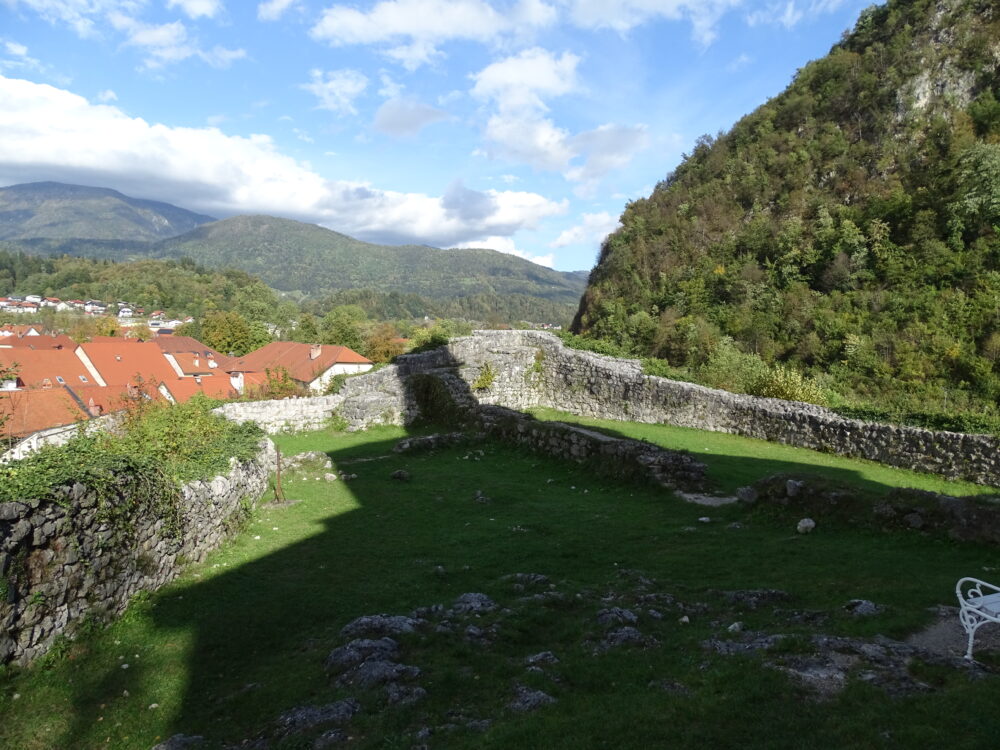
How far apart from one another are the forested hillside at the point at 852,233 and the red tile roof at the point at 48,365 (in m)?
42.8

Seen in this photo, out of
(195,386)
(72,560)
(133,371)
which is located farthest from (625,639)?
(133,371)

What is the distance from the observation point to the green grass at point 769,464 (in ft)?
47.0

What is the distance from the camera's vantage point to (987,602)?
5.17 meters

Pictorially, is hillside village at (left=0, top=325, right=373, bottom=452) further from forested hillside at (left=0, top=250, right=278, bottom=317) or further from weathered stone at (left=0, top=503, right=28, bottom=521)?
forested hillside at (left=0, top=250, right=278, bottom=317)

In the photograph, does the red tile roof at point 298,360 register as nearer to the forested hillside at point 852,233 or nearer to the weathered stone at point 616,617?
the forested hillside at point 852,233

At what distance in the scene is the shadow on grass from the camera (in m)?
5.79

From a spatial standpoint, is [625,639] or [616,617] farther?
[616,617]

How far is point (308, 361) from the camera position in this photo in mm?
59062

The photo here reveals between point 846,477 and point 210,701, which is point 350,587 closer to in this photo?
point 210,701

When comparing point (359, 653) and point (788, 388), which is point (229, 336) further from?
point (359, 653)

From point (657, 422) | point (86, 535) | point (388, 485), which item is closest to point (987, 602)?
point (86, 535)

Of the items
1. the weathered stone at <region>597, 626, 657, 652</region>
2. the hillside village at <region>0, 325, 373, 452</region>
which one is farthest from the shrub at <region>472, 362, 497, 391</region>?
the weathered stone at <region>597, 626, 657, 652</region>

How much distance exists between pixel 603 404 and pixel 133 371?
45923mm

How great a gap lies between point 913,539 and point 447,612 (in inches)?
314
